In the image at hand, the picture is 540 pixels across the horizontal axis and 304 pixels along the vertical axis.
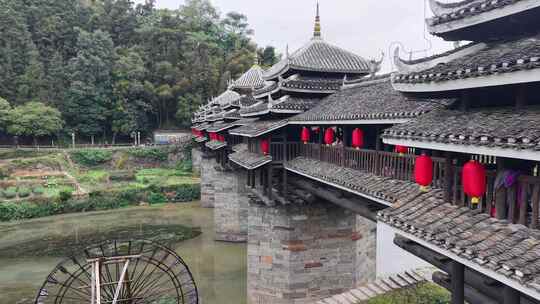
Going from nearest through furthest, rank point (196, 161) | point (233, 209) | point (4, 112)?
point (233, 209) < point (4, 112) < point (196, 161)

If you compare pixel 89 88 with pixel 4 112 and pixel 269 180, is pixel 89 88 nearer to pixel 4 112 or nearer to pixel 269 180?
pixel 4 112

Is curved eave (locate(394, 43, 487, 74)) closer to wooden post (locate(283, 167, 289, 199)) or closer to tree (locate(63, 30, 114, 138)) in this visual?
wooden post (locate(283, 167, 289, 199))

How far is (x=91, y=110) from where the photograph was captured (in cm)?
4594

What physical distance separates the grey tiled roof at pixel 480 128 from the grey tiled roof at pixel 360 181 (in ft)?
4.32

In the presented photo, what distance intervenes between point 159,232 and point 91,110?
27.2 m

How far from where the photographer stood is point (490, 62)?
191 inches

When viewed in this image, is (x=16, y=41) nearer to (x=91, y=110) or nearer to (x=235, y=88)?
(x=91, y=110)

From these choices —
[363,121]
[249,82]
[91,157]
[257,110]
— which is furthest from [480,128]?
[91,157]

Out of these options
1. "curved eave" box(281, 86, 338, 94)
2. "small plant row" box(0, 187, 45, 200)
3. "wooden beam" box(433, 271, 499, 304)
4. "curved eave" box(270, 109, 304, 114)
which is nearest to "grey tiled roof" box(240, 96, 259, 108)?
"curved eave" box(281, 86, 338, 94)

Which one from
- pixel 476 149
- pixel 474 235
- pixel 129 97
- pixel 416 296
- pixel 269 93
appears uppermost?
pixel 129 97

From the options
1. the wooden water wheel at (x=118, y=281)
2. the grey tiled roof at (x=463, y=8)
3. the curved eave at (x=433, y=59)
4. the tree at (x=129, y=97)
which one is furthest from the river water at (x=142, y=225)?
the tree at (x=129, y=97)

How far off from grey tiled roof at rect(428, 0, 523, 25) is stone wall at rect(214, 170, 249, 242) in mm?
17779

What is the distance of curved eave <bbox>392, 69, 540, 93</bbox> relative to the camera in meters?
4.12

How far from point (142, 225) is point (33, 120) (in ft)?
72.7
